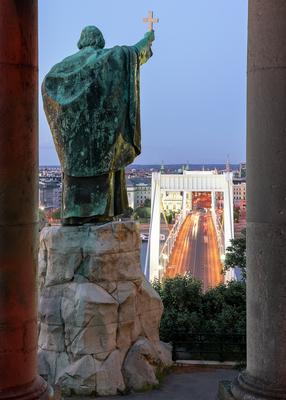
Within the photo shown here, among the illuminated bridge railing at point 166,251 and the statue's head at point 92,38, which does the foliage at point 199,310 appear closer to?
the statue's head at point 92,38

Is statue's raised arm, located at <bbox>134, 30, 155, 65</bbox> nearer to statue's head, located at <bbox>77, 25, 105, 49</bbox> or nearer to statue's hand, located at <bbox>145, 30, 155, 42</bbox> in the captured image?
statue's hand, located at <bbox>145, 30, 155, 42</bbox>

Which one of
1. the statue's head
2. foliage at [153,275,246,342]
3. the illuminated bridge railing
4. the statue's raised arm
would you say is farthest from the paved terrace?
Answer: the illuminated bridge railing

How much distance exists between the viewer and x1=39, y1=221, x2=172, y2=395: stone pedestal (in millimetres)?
11930

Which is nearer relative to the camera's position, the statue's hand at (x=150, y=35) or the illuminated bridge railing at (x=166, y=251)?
the statue's hand at (x=150, y=35)

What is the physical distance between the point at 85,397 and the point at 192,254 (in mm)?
81130

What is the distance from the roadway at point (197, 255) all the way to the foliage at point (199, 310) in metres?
34.2

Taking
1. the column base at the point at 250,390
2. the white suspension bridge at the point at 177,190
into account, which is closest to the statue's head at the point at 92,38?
the column base at the point at 250,390

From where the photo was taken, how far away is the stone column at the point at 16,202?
7.28m

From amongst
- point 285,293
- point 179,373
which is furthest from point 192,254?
point 285,293

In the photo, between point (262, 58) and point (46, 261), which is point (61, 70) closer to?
point (46, 261)

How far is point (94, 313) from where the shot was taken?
12.0 m

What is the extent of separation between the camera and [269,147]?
23.5 feet

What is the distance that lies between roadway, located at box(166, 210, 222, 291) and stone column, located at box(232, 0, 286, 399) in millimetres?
45696

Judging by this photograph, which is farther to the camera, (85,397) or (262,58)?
(85,397)
